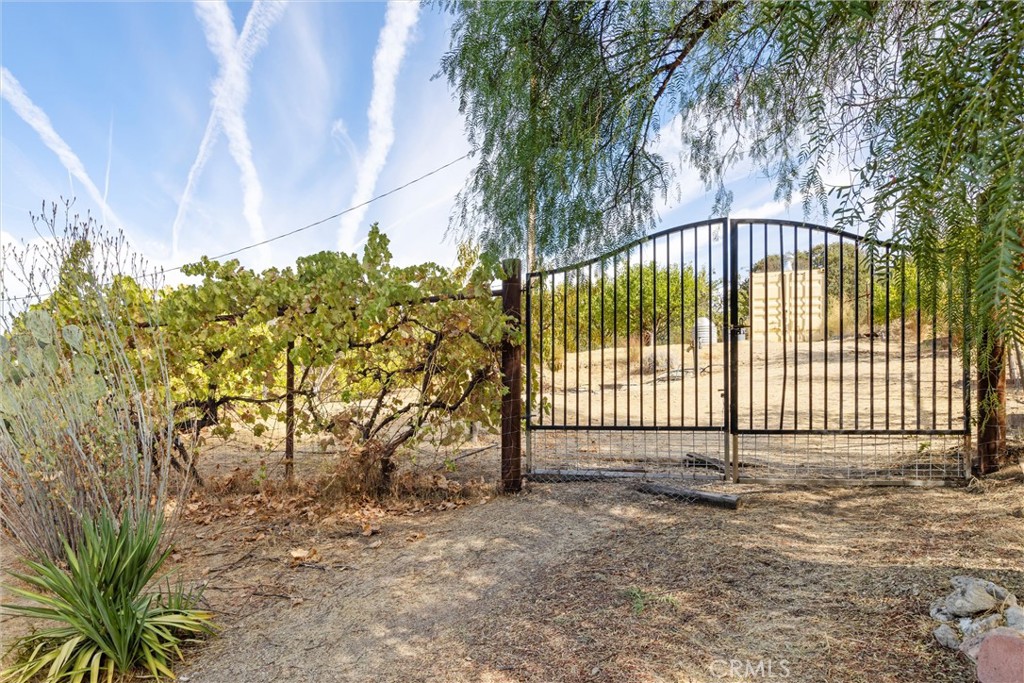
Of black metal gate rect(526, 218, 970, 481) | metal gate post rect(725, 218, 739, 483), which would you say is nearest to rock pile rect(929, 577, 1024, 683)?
black metal gate rect(526, 218, 970, 481)

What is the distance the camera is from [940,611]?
217cm

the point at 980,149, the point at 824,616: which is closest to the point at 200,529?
the point at 824,616

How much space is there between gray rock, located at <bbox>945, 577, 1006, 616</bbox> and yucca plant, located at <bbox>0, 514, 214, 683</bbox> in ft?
9.90

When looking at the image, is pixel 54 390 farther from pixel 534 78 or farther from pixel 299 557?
pixel 534 78

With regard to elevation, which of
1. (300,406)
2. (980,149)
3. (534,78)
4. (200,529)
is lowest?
(200,529)

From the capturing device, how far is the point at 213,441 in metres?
5.81

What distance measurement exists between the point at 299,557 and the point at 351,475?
0.87 meters

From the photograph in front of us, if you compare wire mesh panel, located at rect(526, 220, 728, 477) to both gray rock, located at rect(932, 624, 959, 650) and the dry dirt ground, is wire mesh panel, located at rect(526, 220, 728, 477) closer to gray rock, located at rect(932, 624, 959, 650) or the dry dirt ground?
the dry dirt ground

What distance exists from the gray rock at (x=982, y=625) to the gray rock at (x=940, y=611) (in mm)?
108

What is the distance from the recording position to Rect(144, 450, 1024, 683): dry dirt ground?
2.11 metres

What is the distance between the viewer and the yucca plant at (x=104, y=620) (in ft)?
7.52

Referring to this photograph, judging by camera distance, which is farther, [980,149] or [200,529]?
[200,529]

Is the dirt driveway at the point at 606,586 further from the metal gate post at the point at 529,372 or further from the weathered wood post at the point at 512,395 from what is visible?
the metal gate post at the point at 529,372

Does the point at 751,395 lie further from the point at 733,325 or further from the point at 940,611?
the point at 940,611
